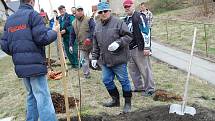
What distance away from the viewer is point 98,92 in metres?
9.24

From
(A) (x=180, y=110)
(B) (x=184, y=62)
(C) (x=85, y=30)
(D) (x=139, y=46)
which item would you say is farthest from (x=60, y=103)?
(B) (x=184, y=62)

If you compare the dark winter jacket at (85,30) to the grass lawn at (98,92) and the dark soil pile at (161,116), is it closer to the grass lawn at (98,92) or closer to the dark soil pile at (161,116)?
the grass lawn at (98,92)

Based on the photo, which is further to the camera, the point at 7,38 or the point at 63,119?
the point at 63,119

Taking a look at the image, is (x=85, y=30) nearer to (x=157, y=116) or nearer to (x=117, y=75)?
(x=117, y=75)

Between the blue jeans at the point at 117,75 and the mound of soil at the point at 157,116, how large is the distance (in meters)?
0.57

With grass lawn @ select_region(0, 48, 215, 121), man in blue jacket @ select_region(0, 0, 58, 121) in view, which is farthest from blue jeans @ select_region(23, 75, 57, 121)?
grass lawn @ select_region(0, 48, 215, 121)

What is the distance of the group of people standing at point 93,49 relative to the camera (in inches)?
231

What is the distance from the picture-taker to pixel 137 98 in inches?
330

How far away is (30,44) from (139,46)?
9.25ft

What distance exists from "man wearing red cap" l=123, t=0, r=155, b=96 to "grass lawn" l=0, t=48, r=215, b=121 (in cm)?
39

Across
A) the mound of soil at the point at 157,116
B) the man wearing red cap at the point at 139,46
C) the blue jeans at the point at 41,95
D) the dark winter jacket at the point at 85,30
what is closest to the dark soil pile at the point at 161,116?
the mound of soil at the point at 157,116

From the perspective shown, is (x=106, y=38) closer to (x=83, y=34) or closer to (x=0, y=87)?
(x=83, y=34)

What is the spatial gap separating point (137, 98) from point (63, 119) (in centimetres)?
182

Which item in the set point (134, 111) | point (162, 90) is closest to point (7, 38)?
→ point (134, 111)
